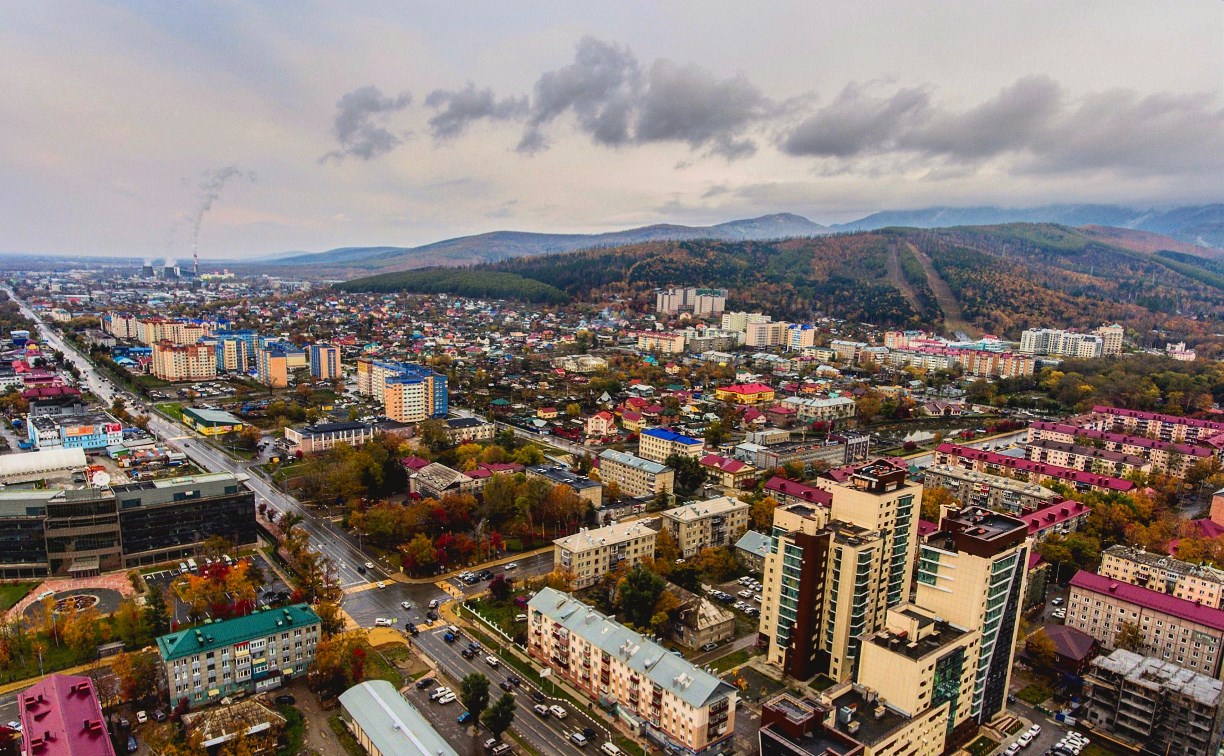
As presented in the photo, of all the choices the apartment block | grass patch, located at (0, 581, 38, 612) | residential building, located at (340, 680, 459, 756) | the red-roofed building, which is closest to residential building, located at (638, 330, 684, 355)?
the red-roofed building

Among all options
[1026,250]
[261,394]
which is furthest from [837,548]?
[1026,250]

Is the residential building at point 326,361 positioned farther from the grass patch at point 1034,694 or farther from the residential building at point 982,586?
the grass patch at point 1034,694

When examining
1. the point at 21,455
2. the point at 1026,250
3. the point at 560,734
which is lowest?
the point at 560,734

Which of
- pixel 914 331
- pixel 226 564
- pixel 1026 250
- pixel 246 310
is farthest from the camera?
pixel 1026 250

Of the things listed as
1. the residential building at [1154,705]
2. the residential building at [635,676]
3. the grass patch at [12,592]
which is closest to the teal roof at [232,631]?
the residential building at [635,676]

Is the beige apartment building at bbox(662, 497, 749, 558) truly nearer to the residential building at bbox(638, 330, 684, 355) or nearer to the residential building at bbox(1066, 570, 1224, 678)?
the residential building at bbox(1066, 570, 1224, 678)

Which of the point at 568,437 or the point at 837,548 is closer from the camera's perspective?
the point at 837,548

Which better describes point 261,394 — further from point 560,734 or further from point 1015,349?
point 1015,349

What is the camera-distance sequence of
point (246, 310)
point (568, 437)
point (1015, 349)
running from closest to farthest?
1. point (568, 437)
2. point (1015, 349)
3. point (246, 310)
